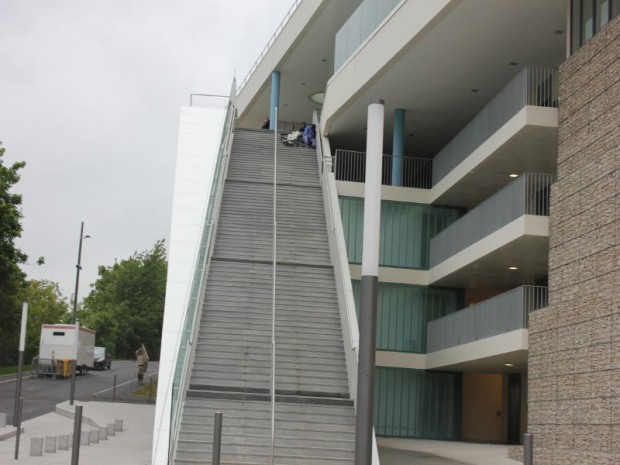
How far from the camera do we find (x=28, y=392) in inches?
1464

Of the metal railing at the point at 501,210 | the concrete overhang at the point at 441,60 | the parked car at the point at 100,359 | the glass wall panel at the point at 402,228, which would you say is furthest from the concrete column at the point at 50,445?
the parked car at the point at 100,359

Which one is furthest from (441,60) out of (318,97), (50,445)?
(318,97)

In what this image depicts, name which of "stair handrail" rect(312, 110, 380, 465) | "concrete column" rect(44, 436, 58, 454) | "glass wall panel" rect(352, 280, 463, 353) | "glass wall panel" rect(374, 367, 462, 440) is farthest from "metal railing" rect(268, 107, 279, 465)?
"glass wall panel" rect(374, 367, 462, 440)

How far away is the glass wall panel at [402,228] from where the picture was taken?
31.3 m

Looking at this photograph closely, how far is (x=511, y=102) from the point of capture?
23.9m

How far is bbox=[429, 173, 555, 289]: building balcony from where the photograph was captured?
23131mm

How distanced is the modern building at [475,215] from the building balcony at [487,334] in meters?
0.06

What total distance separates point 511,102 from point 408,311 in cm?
932

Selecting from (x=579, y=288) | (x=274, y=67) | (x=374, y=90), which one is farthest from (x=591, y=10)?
(x=274, y=67)

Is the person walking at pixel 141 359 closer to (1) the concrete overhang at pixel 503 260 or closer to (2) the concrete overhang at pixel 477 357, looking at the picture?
(2) the concrete overhang at pixel 477 357

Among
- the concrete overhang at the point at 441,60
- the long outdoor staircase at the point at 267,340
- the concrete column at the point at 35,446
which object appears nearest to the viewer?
the long outdoor staircase at the point at 267,340

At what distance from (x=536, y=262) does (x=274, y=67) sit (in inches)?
773

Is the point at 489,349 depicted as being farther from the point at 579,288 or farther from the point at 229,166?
the point at 229,166

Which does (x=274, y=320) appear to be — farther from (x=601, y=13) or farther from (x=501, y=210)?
(x=601, y=13)
